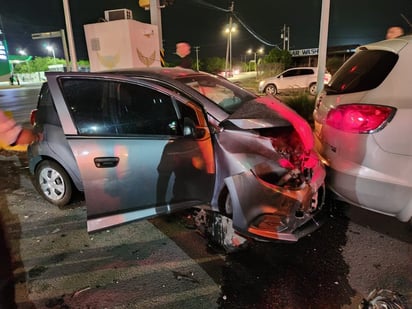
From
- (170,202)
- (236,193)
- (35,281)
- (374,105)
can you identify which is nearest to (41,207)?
(35,281)

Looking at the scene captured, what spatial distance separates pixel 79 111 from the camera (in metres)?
3.08

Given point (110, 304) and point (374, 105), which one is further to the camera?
point (374, 105)

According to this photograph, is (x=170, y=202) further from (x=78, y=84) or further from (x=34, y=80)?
(x=34, y=80)

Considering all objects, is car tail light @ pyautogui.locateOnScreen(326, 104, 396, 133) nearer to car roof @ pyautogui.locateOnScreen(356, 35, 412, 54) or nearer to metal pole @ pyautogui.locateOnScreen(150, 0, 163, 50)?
car roof @ pyautogui.locateOnScreen(356, 35, 412, 54)

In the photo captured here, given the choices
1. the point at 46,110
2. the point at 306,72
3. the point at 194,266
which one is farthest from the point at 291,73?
the point at 194,266

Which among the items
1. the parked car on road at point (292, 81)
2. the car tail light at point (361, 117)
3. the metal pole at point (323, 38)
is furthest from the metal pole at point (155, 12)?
the parked car on road at point (292, 81)

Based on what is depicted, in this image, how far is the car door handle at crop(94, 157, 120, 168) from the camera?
290cm

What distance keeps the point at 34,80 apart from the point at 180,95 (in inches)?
2505

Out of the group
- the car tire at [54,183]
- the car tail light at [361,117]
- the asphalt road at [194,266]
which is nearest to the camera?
the asphalt road at [194,266]

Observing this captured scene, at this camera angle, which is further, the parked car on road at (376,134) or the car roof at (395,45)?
the car roof at (395,45)

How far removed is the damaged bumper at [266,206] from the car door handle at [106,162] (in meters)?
1.04

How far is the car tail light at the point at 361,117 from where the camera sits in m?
2.55

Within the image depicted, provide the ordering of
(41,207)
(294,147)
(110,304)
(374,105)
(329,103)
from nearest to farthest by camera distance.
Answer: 1. (110,304)
2. (374,105)
3. (294,147)
4. (329,103)
5. (41,207)

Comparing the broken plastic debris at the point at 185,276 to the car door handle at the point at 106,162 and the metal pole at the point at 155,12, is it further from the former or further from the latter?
the metal pole at the point at 155,12
